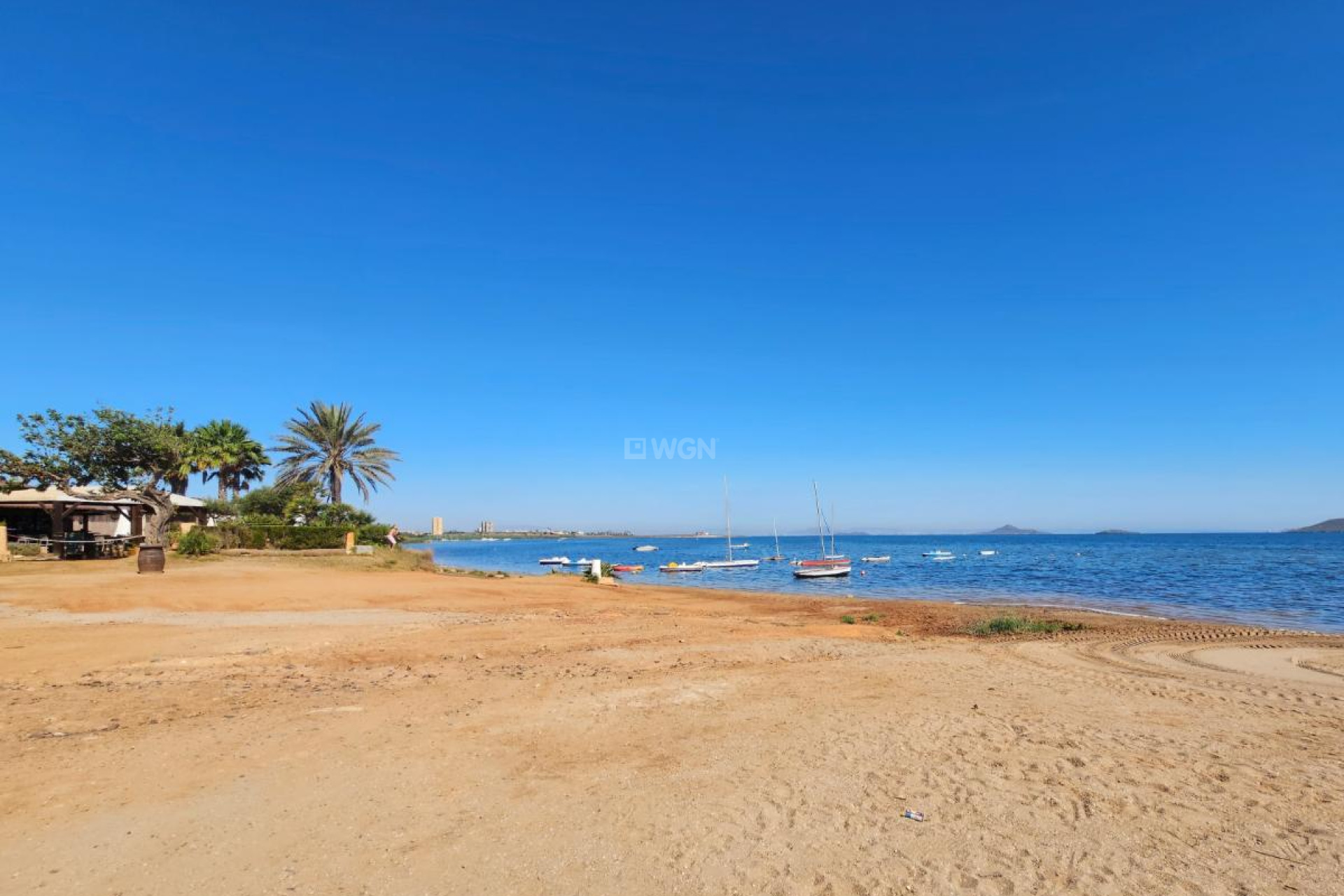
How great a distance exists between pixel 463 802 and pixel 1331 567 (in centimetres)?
7287

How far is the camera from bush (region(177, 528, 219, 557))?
111 feet

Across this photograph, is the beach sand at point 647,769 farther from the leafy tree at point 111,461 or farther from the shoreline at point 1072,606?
the leafy tree at point 111,461

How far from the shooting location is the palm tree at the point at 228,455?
4075cm

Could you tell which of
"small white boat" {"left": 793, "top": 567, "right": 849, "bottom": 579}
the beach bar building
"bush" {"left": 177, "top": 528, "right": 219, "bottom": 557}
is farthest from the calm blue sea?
the beach bar building

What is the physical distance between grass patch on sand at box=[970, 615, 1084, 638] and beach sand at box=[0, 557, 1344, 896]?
4.14m

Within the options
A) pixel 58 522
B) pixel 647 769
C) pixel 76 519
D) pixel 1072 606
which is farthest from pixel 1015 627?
pixel 76 519

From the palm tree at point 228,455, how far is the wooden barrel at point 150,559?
17290 mm

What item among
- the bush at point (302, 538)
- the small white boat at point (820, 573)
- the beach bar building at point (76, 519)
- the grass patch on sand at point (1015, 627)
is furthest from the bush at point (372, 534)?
the grass patch on sand at point (1015, 627)

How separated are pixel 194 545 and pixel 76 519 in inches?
673

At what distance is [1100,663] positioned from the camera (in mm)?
12719

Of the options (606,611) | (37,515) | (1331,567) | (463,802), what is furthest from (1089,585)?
(37,515)

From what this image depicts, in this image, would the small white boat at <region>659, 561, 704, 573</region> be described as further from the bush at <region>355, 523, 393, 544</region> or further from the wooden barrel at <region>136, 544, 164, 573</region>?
the wooden barrel at <region>136, 544, 164, 573</region>

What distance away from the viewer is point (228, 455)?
4212 centimetres

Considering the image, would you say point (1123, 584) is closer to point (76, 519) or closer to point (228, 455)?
point (228, 455)
